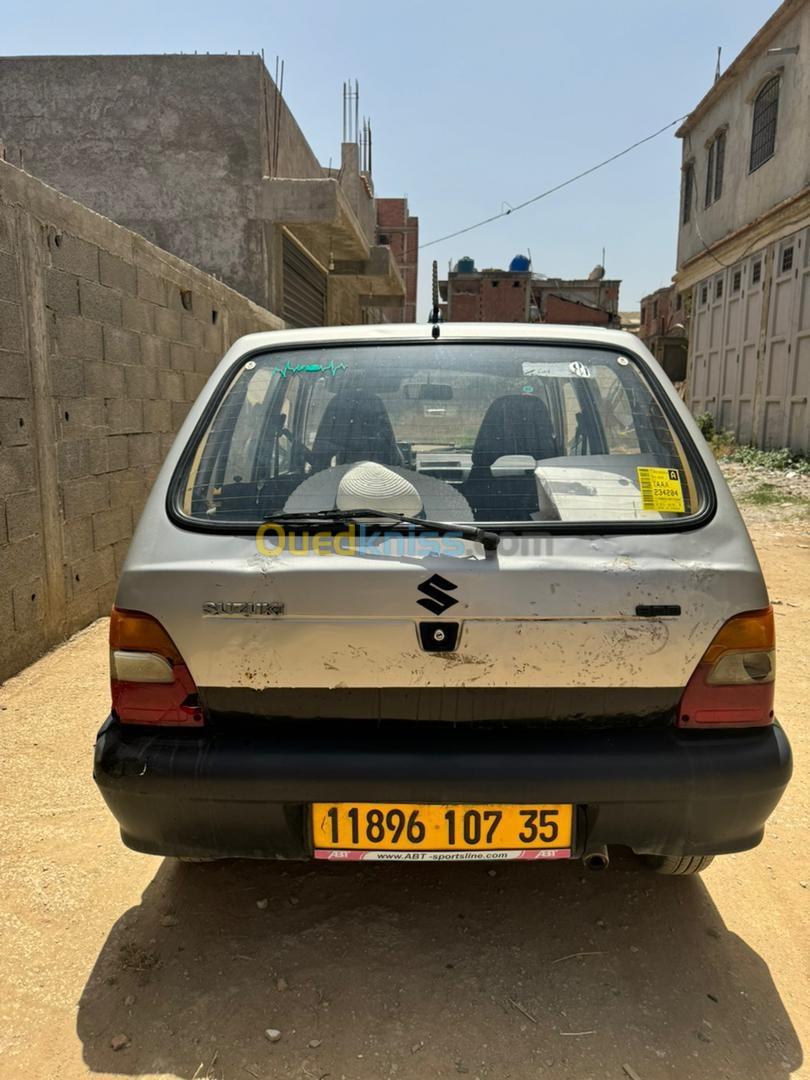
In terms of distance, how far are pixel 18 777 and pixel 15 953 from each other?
1.06m

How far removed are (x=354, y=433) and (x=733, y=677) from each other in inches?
44.9

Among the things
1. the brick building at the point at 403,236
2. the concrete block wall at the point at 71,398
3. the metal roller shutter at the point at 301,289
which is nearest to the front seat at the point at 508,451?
the concrete block wall at the point at 71,398

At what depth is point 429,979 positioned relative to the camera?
74.4 inches

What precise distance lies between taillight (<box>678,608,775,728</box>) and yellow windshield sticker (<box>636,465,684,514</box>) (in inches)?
12.5

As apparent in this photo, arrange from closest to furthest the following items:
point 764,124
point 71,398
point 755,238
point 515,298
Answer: point 71,398 < point 764,124 < point 755,238 < point 515,298

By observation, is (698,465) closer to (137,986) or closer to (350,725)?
(350,725)

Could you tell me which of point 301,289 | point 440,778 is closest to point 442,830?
point 440,778

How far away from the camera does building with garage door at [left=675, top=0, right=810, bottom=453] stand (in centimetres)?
1188

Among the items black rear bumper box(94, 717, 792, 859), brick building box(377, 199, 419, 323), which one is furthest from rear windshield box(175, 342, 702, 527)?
brick building box(377, 199, 419, 323)

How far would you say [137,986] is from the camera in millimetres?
1873

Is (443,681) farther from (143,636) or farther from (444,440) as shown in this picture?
(444,440)

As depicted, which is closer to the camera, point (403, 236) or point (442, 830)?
point (442, 830)

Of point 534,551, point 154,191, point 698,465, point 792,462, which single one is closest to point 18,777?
point 534,551

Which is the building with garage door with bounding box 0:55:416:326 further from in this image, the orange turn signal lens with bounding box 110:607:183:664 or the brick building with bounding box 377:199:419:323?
the brick building with bounding box 377:199:419:323
